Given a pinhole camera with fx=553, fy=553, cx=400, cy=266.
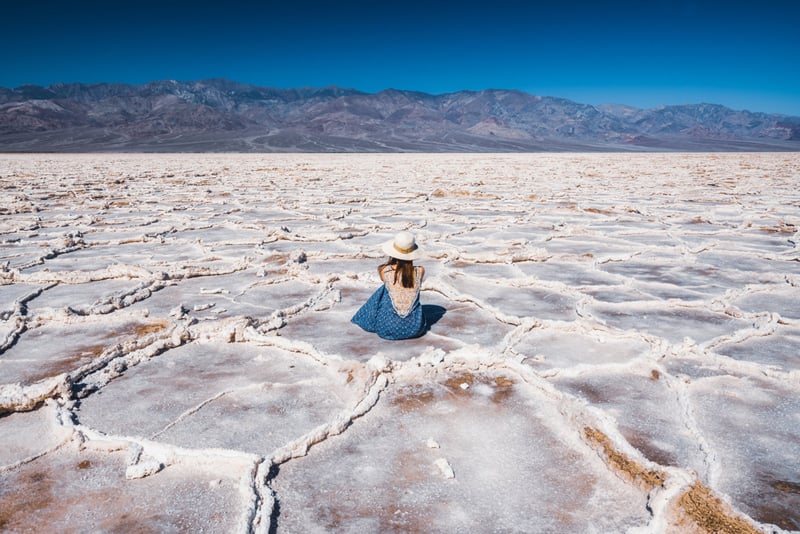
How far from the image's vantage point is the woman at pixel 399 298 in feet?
8.43

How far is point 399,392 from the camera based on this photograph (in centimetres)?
208

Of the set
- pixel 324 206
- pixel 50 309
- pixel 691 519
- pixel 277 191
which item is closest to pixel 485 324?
pixel 691 519

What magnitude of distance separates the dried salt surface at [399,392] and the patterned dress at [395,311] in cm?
7

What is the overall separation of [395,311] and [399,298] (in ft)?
0.22

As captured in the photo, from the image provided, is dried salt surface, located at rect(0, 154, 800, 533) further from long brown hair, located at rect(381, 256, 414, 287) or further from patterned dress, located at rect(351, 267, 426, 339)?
long brown hair, located at rect(381, 256, 414, 287)

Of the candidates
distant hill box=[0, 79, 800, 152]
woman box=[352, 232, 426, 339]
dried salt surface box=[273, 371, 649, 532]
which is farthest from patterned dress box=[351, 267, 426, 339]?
distant hill box=[0, 79, 800, 152]

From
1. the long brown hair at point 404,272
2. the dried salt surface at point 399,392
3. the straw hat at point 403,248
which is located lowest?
the dried salt surface at point 399,392

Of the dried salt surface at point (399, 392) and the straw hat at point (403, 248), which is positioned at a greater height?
the straw hat at point (403, 248)

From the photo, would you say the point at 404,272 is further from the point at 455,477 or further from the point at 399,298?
the point at 455,477

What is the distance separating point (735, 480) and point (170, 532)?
4.98 feet

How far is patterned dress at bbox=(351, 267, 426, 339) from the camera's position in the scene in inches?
102

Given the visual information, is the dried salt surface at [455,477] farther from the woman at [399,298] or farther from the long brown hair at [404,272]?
the long brown hair at [404,272]

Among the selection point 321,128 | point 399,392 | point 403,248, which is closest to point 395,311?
point 403,248

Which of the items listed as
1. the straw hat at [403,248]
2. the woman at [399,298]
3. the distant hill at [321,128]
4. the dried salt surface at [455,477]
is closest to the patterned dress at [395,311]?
the woman at [399,298]
